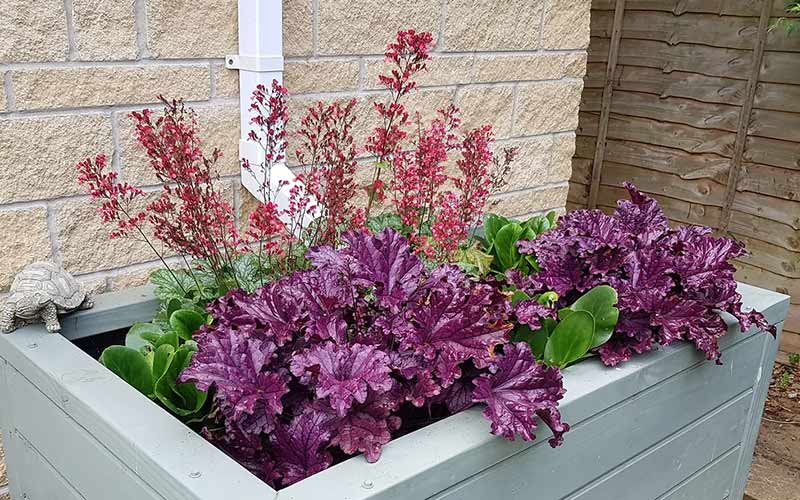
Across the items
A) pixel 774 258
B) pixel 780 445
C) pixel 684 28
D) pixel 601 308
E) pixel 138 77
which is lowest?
pixel 780 445

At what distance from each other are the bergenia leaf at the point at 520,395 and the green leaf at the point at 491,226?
30.9 inches

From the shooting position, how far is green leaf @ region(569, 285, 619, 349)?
4.76ft

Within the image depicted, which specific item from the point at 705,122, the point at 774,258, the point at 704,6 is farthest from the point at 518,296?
the point at 704,6

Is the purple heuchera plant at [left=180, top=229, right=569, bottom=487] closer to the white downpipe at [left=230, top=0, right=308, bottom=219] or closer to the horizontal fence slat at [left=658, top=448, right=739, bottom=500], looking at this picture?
the white downpipe at [left=230, top=0, right=308, bottom=219]

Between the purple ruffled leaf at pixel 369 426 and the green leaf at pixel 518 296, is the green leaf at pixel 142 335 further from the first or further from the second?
the green leaf at pixel 518 296

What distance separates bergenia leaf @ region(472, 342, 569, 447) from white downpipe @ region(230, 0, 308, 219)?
762mm

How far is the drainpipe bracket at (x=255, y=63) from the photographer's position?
174 cm

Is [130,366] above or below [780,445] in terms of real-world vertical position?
above

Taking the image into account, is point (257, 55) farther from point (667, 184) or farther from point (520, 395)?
point (667, 184)

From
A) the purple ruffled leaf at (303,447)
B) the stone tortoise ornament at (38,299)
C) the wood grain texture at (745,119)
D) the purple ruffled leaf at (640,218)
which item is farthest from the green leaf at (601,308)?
the wood grain texture at (745,119)

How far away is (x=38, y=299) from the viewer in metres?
1.40

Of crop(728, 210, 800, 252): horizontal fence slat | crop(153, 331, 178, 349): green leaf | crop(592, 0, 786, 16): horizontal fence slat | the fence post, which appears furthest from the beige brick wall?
the fence post

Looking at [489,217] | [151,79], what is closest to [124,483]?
[151,79]

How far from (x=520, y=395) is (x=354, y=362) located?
271 mm
